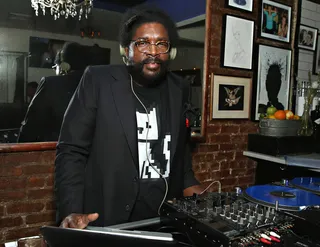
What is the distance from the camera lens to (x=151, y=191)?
1.32 metres

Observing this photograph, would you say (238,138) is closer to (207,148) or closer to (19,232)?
(207,148)

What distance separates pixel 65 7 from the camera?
1.99 metres

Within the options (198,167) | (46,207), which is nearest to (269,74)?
(198,167)

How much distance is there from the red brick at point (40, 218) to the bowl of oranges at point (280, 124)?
1.81 meters

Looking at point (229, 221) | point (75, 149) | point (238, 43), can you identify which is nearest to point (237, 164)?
point (238, 43)

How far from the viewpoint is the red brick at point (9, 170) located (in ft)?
6.15

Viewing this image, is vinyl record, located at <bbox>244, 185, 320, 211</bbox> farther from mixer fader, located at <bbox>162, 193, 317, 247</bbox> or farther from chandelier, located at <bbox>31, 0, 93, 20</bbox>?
chandelier, located at <bbox>31, 0, 93, 20</bbox>

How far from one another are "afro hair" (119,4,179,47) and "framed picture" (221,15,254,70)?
1.42 metres

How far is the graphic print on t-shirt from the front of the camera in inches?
51.7

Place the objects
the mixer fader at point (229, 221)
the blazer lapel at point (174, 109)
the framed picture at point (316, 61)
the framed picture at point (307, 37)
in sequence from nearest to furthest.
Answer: the mixer fader at point (229, 221), the blazer lapel at point (174, 109), the framed picture at point (307, 37), the framed picture at point (316, 61)

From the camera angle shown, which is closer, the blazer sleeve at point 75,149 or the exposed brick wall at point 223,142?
the blazer sleeve at point 75,149

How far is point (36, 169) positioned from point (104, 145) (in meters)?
0.93

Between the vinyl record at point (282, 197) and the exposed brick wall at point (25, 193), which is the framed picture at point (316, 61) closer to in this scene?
the vinyl record at point (282, 197)

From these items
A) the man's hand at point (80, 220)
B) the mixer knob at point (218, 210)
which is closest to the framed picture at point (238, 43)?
the mixer knob at point (218, 210)
